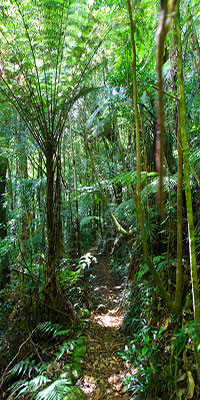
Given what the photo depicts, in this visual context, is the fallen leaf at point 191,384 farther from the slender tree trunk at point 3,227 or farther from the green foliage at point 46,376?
the slender tree trunk at point 3,227

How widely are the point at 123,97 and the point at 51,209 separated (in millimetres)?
2618

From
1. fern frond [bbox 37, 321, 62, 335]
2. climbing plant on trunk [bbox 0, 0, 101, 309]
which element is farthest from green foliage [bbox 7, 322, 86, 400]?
climbing plant on trunk [bbox 0, 0, 101, 309]

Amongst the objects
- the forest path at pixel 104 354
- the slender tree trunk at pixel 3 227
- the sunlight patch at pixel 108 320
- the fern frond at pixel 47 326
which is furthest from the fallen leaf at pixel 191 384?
the slender tree trunk at pixel 3 227

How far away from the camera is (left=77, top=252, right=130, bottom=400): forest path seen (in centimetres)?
209

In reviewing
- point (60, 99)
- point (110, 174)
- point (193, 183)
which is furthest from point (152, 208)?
point (110, 174)

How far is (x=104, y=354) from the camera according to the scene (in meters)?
2.61

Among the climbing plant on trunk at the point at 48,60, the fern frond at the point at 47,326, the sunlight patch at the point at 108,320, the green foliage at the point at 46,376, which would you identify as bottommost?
the sunlight patch at the point at 108,320

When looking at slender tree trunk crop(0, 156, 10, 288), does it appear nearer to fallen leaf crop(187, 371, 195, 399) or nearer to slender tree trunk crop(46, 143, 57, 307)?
slender tree trunk crop(46, 143, 57, 307)

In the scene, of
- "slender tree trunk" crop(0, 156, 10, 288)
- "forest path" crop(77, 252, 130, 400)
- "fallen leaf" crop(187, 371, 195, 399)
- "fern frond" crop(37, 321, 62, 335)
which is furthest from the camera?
"slender tree trunk" crop(0, 156, 10, 288)

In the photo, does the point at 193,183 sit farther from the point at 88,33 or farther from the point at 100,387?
the point at 100,387

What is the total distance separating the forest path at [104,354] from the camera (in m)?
2.09

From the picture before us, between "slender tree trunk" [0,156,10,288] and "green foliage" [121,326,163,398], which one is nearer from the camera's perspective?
"green foliage" [121,326,163,398]

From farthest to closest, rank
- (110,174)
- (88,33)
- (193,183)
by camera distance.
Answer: (110,174), (193,183), (88,33)

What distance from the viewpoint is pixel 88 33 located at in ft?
8.63
